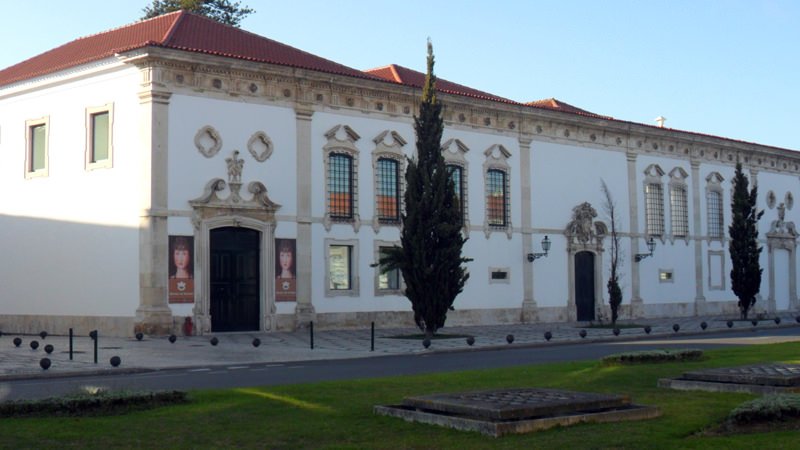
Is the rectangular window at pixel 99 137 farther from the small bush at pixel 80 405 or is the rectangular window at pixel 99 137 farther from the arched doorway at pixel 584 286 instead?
the small bush at pixel 80 405

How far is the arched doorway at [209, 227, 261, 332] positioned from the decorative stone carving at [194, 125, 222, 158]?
227cm

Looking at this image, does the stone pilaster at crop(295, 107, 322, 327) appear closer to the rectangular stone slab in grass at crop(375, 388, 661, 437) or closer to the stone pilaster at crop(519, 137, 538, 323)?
the stone pilaster at crop(519, 137, 538, 323)

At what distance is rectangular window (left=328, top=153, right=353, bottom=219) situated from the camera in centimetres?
3316

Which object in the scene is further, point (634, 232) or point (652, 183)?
point (652, 183)

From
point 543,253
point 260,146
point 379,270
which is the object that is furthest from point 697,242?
point 260,146

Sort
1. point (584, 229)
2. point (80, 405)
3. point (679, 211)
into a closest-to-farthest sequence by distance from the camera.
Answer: point (80, 405) → point (584, 229) → point (679, 211)

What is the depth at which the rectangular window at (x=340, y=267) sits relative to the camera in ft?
108

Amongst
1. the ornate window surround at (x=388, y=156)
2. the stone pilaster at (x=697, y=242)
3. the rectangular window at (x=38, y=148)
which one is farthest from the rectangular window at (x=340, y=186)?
the stone pilaster at (x=697, y=242)

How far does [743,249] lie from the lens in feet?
139

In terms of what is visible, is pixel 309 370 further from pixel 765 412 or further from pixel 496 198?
pixel 496 198

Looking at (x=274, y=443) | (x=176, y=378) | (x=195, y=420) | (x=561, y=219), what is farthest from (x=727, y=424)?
(x=561, y=219)

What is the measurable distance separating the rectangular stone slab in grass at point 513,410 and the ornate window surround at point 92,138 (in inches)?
855

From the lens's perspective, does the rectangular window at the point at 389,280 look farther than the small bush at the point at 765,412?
Yes

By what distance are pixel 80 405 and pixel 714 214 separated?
1621 inches
